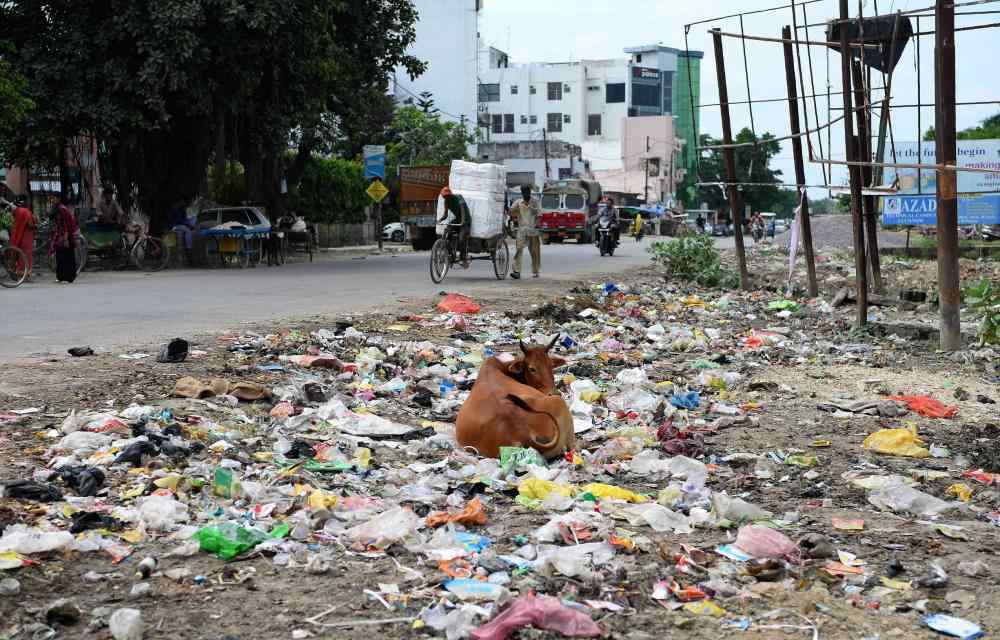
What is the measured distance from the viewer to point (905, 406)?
6.75m

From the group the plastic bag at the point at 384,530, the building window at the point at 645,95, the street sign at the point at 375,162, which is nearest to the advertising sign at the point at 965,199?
the street sign at the point at 375,162

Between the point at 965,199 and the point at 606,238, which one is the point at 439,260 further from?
the point at 965,199

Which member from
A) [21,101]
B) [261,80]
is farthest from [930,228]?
[21,101]

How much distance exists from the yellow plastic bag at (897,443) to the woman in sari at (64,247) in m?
12.7

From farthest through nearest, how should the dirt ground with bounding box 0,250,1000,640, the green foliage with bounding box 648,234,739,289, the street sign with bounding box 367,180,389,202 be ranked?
the street sign with bounding box 367,180,389,202
the green foliage with bounding box 648,234,739,289
the dirt ground with bounding box 0,250,1000,640

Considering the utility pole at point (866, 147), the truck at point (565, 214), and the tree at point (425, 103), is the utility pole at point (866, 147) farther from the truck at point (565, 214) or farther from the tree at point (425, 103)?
the tree at point (425, 103)

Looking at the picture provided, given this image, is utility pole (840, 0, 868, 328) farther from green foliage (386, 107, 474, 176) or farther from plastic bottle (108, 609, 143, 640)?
green foliage (386, 107, 474, 176)

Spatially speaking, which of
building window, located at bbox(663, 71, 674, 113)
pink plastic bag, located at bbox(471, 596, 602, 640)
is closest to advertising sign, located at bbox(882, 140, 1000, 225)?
pink plastic bag, located at bbox(471, 596, 602, 640)

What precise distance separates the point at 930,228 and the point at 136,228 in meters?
22.8

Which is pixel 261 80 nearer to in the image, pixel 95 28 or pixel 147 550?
pixel 95 28

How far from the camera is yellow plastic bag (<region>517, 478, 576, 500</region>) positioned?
442 centimetres

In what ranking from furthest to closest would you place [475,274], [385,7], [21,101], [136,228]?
[385,7]
[136,228]
[475,274]
[21,101]

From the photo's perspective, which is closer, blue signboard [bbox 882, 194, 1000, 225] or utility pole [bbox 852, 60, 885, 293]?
utility pole [bbox 852, 60, 885, 293]

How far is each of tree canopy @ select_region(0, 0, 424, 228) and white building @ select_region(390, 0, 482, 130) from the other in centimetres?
4194
